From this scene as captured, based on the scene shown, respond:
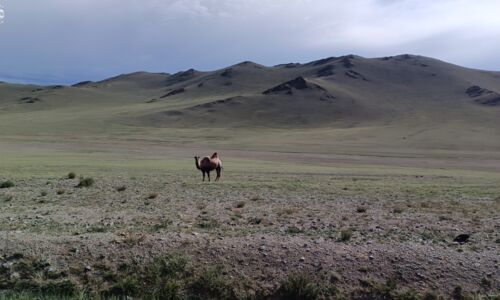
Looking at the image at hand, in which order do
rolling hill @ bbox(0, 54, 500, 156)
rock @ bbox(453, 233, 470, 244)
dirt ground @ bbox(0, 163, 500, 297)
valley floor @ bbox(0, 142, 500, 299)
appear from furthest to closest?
rolling hill @ bbox(0, 54, 500, 156), rock @ bbox(453, 233, 470, 244), dirt ground @ bbox(0, 163, 500, 297), valley floor @ bbox(0, 142, 500, 299)

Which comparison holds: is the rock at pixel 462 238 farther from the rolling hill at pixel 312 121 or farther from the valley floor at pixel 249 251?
the rolling hill at pixel 312 121

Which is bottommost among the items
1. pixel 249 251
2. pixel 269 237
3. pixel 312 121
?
pixel 249 251

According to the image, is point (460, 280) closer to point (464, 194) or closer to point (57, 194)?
point (464, 194)

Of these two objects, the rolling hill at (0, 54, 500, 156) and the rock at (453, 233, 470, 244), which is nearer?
the rock at (453, 233, 470, 244)

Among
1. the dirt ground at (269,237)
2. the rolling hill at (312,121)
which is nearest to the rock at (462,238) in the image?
the dirt ground at (269,237)

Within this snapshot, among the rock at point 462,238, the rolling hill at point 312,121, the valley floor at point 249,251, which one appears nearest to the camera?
the valley floor at point 249,251

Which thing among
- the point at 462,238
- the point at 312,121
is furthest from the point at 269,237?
the point at 312,121

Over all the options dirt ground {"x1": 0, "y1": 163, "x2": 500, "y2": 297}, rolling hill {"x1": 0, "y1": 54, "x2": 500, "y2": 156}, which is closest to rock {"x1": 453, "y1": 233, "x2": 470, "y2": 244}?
dirt ground {"x1": 0, "y1": 163, "x2": 500, "y2": 297}

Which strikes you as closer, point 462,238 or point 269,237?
point 269,237

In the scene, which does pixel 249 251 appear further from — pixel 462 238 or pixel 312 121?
pixel 312 121

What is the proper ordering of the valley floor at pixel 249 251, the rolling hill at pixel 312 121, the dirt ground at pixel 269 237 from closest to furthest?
the valley floor at pixel 249 251, the dirt ground at pixel 269 237, the rolling hill at pixel 312 121

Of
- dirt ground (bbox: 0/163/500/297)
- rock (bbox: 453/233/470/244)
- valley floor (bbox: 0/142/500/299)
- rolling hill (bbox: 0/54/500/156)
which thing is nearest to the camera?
valley floor (bbox: 0/142/500/299)

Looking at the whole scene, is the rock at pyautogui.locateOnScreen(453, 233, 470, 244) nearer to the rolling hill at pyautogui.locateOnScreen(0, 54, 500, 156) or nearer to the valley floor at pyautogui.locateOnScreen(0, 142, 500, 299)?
the valley floor at pyautogui.locateOnScreen(0, 142, 500, 299)

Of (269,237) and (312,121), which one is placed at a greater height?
(312,121)
